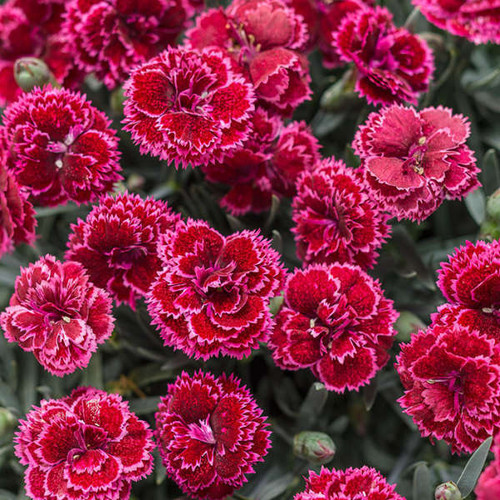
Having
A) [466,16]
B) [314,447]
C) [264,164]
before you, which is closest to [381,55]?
[466,16]

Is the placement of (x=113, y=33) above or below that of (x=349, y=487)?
above

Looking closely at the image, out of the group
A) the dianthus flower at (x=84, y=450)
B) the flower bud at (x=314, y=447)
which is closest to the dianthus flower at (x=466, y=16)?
the flower bud at (x=314, y=447)

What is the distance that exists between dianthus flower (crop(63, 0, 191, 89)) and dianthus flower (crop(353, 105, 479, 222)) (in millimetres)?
455

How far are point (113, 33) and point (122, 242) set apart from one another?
44 cm

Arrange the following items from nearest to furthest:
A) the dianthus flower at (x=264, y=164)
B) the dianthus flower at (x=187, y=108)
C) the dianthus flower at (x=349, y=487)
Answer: the dianthus flower at (x=349, y=487), the dianthus flower at (x=187, y=108), the dianthus flower at (x=264, y=164)

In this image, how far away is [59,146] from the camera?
1032 mm

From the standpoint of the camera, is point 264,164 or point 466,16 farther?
point 466,16

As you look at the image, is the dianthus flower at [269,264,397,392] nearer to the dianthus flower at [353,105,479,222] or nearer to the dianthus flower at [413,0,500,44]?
the dianthus flower at [353,105,479,222]

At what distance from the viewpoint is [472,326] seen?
A: 0.92 metres

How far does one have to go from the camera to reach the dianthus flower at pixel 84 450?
88 centimetres

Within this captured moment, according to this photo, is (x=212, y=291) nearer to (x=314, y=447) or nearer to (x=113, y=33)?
(x=314, y=447)

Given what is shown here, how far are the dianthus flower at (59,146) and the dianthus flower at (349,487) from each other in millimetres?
558

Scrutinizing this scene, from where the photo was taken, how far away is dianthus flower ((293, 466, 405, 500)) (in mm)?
856

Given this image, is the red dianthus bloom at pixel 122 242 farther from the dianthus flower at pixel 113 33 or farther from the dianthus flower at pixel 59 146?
the dianthus flower at pixel 113 33
